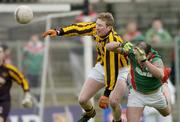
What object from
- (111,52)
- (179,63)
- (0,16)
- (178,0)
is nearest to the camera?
(111,52)

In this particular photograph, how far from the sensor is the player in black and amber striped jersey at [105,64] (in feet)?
42.0

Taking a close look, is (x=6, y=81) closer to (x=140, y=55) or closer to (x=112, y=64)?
(x=112, y=64)

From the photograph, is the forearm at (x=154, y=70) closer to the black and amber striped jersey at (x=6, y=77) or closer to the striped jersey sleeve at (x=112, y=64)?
the striped jersey sleeve at (x=112, y=64)

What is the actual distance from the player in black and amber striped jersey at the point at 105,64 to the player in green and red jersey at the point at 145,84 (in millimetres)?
309

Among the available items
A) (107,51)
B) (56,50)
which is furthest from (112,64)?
(56,50)

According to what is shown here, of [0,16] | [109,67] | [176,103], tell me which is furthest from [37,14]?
[109,67]

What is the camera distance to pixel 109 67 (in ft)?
42.5

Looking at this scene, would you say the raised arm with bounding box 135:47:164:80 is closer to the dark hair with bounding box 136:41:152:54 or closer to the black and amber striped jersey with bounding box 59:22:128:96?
the dark hair with bounding box 136:41:152:54

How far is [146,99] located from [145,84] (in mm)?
257

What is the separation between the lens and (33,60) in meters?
17.7

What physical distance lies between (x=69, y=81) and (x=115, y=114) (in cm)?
491

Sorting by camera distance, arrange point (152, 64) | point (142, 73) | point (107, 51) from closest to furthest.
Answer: point (152, 64) → point (142, 73) → point (107, 51)

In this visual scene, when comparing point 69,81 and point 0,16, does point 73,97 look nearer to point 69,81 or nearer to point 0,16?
point 69,81

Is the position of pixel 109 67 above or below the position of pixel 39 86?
above
